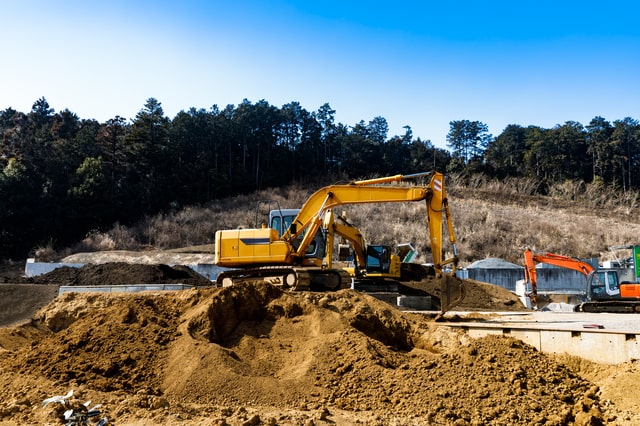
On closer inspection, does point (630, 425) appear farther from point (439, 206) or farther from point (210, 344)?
point (439, 206)

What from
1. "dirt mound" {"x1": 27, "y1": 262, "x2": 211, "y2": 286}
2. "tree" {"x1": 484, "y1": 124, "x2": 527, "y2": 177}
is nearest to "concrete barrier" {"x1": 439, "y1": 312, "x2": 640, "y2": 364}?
"dirt mound" {"x1": 27, "y1": 262, "x2": 211, "y2": 286}

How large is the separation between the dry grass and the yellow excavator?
703 inches

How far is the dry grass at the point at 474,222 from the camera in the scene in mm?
33750

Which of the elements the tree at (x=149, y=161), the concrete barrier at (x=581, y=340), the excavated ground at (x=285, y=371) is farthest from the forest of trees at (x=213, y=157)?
the concrete barrier at (x=581, y=340)

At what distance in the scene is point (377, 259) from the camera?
17.8 m

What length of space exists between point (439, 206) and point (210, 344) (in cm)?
706

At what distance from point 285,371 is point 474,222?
30578 millimetres

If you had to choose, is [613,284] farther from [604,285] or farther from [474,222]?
[474,222]

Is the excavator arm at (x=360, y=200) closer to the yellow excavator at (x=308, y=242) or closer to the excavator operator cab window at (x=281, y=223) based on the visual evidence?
the yellow excavator at (x=308, y=242)

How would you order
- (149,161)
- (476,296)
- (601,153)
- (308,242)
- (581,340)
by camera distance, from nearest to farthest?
(581,340), (308,242), (476,296), (149,161), (601,153)

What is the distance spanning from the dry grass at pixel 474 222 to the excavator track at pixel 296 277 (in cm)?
1845

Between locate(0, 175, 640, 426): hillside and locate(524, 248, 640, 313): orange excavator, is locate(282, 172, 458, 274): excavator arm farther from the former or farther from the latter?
locate(524, 248, 640, 313): orange excavator

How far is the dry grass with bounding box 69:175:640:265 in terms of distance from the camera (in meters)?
33.8

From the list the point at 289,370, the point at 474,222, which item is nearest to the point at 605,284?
the point at 289,370
